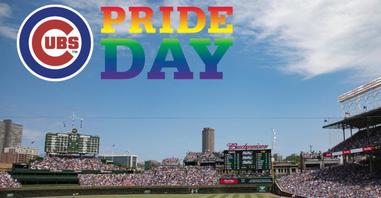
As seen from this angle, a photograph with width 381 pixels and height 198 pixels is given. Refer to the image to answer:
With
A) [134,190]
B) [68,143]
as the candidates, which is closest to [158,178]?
[134,190]

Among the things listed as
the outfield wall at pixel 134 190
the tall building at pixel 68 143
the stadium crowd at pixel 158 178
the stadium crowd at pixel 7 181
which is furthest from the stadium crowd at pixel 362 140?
the tall building at pixel 68 143

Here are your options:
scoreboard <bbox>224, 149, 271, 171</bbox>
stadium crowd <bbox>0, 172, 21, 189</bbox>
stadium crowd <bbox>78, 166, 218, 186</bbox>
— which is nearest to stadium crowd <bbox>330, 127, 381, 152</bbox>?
scoreboard <bbox>224, 149, 271, 171</bbox>

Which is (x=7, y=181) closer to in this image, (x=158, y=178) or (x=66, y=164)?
(x=66, y=164)

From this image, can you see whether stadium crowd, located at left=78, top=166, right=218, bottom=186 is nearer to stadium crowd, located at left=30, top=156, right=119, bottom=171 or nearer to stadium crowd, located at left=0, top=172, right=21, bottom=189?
stadium crowd, located at left=30, top=156, right=119, bottom=171

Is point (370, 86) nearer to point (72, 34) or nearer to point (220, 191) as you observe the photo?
point (220, 191)

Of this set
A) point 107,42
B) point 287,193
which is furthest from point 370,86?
point 107,42

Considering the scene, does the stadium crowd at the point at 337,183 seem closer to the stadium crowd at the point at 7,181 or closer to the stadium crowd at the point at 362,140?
the stadium crowd at the point at 362,140
